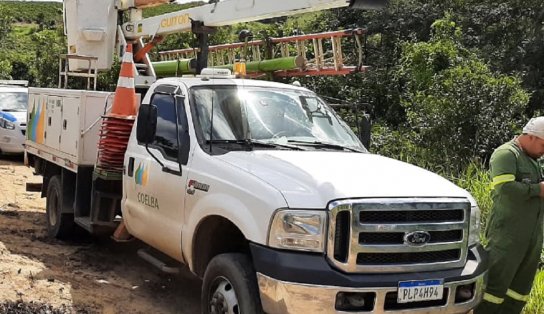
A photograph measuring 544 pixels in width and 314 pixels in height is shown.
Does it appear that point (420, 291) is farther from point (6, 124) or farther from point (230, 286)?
point (6, 124)

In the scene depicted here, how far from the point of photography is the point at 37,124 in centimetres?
852

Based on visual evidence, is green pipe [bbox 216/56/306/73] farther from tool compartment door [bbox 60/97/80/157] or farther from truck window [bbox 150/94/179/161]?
truck window [bbox 150/94/179/161]

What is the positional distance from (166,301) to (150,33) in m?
4.15

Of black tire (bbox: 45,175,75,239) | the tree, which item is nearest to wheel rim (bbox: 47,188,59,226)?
black tire (bbox: 45,175,75,239)

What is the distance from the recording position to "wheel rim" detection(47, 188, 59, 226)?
7.82 metres

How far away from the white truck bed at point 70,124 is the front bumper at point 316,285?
12.0 ft

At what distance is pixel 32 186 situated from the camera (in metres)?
8.96

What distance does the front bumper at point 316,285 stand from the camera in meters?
3.67

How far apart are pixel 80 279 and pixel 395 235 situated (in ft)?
11.5

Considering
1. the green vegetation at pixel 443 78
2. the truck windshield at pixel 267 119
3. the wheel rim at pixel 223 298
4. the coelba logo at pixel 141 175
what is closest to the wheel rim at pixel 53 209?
the coelba logo at pixel 141 175

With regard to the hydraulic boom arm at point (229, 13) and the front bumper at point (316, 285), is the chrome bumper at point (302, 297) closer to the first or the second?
the front bumper at point (316, 285)

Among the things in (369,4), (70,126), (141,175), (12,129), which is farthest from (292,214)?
(12,129)

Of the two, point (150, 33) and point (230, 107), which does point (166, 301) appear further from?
point (150, 33)

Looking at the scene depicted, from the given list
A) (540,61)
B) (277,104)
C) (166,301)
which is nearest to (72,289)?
(166,301)
